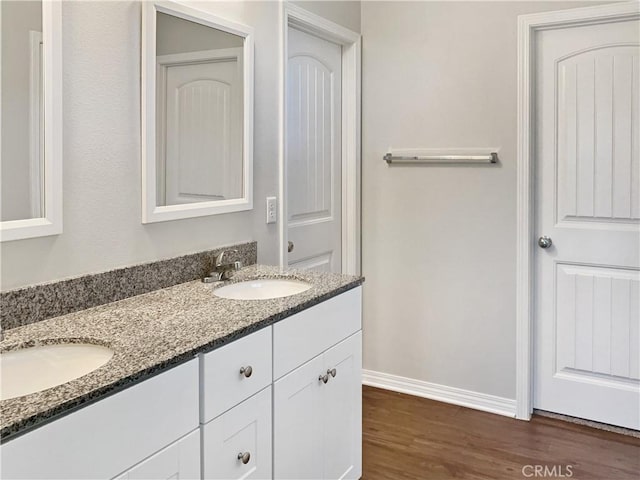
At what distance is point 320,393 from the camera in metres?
1.97

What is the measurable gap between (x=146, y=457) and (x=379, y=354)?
2.24 metres

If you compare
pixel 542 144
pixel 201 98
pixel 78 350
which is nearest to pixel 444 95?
pixel 542 144

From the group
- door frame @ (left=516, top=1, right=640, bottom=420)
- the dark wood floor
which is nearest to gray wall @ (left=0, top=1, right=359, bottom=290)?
the dark wood floor

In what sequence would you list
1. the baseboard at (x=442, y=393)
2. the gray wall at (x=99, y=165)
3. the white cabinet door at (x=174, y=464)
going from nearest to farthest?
the white cabinet door at (x=174, y=464), the gray wall at (x=99, y=165), the baseboard at (x=442, y=393)

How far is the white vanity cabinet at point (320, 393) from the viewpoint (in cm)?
177

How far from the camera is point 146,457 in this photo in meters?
1.26

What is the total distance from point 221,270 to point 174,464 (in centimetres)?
93

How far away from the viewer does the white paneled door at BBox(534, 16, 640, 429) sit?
2.68 meters

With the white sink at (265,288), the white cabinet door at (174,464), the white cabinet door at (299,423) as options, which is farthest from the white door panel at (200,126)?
the white cabinet door at (174,464)

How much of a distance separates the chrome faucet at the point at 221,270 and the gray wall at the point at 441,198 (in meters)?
1.28

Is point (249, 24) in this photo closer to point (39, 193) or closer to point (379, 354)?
point (39, 193)

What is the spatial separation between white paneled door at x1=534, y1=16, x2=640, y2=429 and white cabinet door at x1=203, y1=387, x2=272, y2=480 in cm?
180

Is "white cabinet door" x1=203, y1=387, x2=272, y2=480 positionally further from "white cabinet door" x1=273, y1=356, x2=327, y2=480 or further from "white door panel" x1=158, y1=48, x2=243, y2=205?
"white door panel" x1=158, y1=48, x2=243, y2=205

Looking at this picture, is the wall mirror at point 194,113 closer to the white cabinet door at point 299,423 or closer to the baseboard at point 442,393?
the white cabinet door at point 299,423
